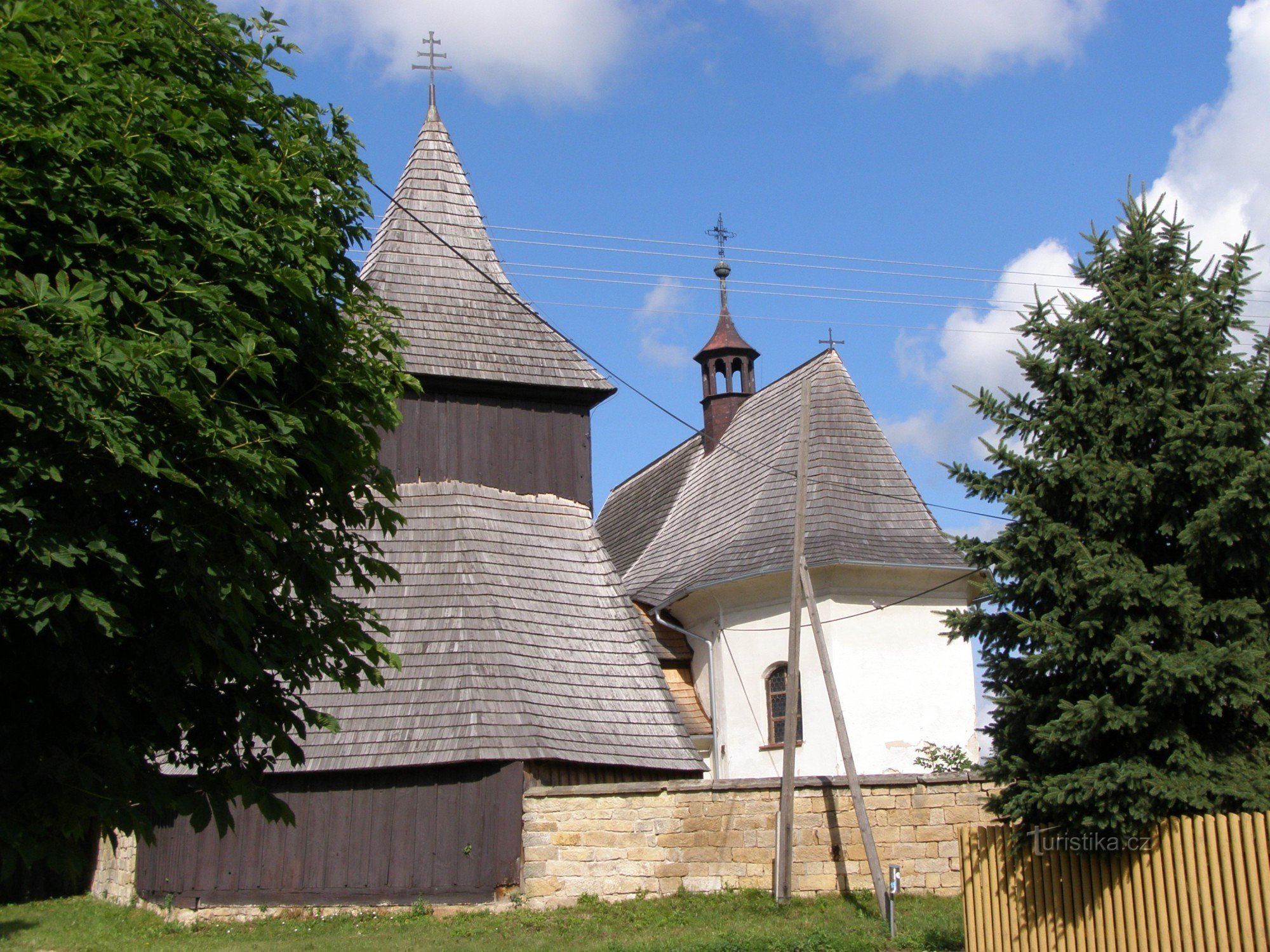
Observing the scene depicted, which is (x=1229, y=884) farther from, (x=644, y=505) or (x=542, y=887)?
(x=644, y=505)

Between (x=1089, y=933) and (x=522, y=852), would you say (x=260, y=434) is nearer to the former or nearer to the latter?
(x=1089, y=933)

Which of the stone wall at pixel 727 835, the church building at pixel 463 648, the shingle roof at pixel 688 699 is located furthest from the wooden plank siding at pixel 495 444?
the stone wall at pixel 727 835

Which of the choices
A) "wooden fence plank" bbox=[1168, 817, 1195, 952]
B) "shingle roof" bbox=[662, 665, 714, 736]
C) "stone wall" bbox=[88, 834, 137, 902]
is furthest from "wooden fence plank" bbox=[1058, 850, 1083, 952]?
"shingle roof" bbox=[662, 665, 714, 736]

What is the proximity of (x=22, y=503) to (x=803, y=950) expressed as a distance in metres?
8.28

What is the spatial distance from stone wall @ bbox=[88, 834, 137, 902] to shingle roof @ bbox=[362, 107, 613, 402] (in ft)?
24.6

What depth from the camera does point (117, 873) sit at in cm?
1677

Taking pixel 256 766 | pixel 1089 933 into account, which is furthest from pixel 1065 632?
pixel 256 766

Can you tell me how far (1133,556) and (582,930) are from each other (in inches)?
292

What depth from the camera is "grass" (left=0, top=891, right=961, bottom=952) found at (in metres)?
12.0

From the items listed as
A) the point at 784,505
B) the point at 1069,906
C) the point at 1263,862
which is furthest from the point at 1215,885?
the point at 784,505

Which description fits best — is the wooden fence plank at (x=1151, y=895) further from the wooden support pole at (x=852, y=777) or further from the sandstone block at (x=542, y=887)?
the sandstone block at (x=542, y=887)

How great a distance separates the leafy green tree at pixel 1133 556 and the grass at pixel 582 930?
3.15m

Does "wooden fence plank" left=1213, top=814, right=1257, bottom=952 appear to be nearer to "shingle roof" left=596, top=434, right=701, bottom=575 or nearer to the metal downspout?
the metal downspout

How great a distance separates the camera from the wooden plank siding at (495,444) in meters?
18.0
